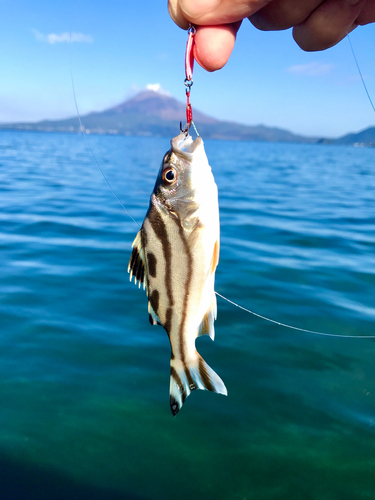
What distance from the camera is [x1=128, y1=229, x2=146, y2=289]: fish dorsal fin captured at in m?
2.54

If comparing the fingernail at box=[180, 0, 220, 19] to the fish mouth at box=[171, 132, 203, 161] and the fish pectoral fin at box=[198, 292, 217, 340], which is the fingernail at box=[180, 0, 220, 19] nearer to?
the fish mouth at box=[171, 132, 203, 161]

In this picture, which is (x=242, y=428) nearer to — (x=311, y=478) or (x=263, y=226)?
(x=311, y=478)

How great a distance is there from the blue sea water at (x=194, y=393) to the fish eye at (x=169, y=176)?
249 centimetres

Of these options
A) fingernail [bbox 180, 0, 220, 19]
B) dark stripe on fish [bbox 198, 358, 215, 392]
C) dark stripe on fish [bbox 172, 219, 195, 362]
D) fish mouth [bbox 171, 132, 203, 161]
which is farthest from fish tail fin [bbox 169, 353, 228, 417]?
fingernail [bbox 180, 0, 220, 19]

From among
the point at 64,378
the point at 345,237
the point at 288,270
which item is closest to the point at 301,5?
the point at 64,378

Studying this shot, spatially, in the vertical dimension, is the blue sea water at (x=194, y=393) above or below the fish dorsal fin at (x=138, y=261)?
below

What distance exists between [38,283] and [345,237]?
7.28 metres

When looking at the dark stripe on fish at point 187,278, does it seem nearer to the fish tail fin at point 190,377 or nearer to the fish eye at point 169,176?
the fish tail fin at point 190,377

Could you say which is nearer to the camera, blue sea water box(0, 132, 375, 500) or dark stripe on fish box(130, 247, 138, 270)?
dark stripe on fish box(130, 247, 138, 270)

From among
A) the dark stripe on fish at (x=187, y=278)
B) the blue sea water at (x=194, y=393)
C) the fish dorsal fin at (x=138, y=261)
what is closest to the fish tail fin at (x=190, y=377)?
the dark stripe on fish at (x=187, y=278)

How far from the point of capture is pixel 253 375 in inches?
191

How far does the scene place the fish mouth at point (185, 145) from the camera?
2475 millimetres

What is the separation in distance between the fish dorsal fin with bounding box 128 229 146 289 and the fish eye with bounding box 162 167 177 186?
33 cm

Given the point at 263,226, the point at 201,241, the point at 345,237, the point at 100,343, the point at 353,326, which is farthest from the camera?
the point at 263,226
